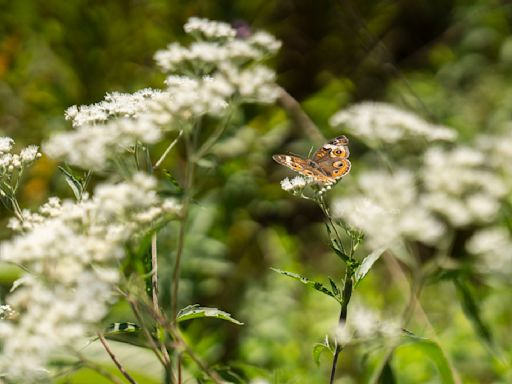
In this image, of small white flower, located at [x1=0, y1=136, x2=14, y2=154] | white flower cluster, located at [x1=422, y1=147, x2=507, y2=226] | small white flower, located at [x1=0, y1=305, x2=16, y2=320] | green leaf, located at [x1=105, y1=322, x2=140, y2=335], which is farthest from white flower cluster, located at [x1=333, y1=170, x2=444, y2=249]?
small white flower, located at [x1=0, y1=136, x2=14, y2=154]

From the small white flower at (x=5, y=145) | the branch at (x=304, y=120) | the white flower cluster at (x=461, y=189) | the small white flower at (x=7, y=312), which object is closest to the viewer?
the white flower cluster at (x=461, y=189)

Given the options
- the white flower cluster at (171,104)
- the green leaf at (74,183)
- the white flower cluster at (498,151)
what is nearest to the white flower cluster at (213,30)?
the white flower cluster at (171,104)

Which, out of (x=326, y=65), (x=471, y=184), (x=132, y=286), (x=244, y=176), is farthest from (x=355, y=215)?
(x=326, y=65)

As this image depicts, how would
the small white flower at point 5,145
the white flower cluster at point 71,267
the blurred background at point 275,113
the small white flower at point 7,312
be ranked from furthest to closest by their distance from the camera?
the blurred background at point 275,113 → the small white flower at point 5,145 → the small white flower at point 7,312 → the white flower cluster at point 71,267

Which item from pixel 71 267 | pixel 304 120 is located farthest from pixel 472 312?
pixel 304 120

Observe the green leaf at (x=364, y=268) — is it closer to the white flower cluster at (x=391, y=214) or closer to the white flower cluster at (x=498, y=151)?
the white flower cluster at (x=391, y=214)

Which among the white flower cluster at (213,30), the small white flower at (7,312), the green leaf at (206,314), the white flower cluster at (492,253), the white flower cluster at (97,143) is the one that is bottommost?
the white flower cluster at (492,253)
